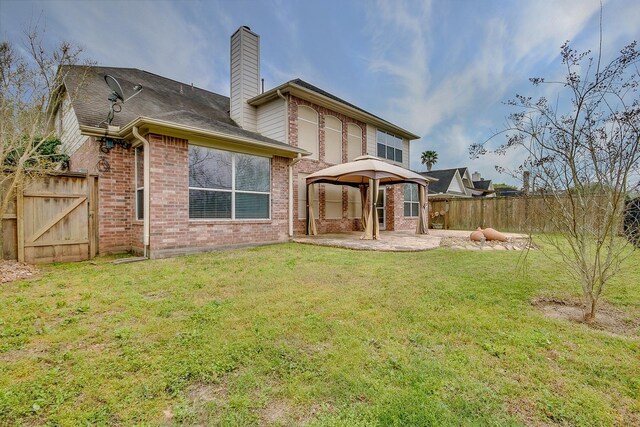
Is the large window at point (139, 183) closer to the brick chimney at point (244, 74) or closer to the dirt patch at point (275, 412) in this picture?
the brick chimney at point (244, 74)

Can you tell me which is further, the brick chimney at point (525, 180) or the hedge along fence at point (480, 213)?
the hedge along fence at point (480, 213)

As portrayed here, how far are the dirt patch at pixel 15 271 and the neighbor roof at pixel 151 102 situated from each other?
331cm

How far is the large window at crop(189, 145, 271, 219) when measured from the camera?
23.5ft

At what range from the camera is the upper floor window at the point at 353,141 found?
12.8m

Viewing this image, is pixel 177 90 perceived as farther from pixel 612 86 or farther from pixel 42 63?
pixel 612 86

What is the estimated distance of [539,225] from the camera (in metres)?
3.95

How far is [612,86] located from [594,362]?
109 inches

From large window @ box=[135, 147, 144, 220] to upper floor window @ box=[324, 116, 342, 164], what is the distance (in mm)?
6609

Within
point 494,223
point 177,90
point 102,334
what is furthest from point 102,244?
point 494,223

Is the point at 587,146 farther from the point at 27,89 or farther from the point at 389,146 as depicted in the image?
the point at 389,146

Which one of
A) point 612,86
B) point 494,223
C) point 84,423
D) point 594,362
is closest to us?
point 84,423

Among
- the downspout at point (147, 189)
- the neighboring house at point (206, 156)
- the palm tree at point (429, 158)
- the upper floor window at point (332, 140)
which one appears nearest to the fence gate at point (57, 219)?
the neighboring house at point (206, 156)

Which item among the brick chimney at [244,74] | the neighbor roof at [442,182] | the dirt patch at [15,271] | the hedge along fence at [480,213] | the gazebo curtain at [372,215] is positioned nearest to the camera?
the dirt patch at [15,271]

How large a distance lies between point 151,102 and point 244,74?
3.45m
